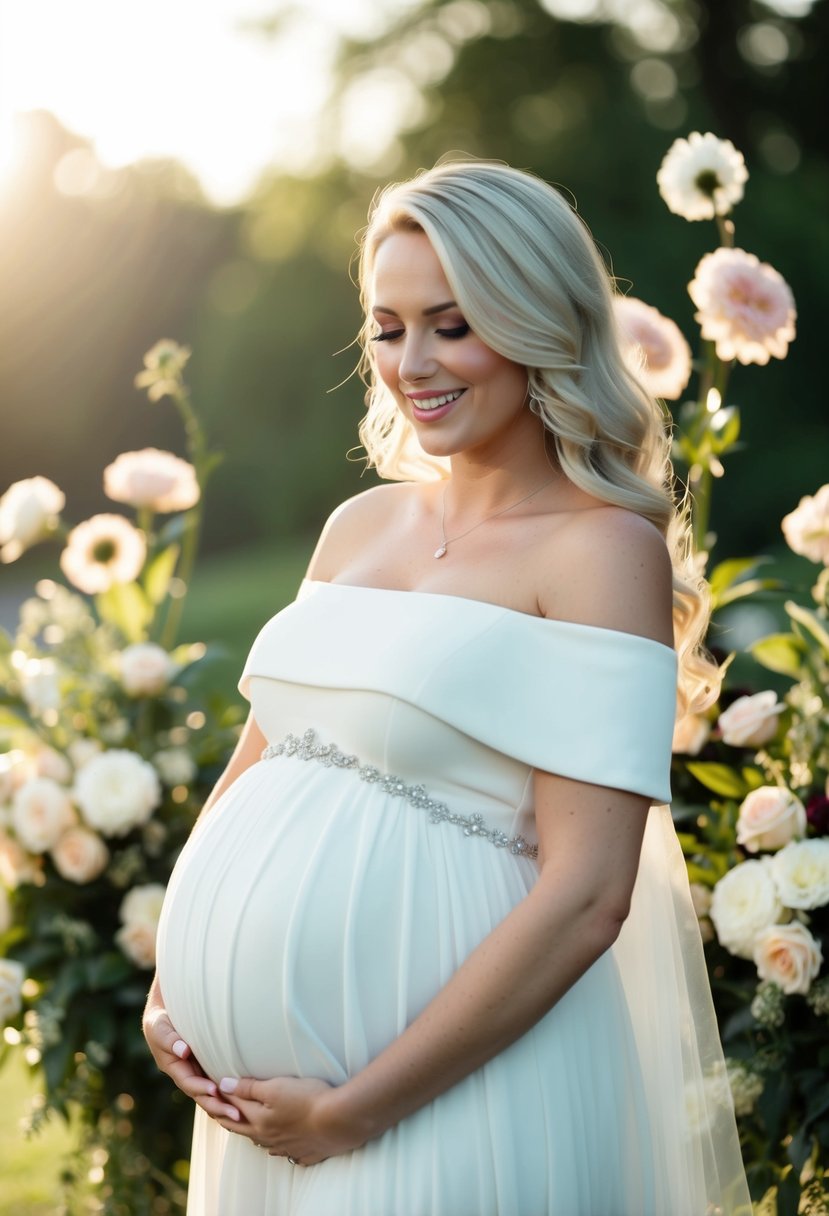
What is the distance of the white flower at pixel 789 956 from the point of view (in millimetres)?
2637

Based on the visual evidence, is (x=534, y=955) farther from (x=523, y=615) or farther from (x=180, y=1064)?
(x=180, y=1064)

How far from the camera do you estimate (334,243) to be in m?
16.6

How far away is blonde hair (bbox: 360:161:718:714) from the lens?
2.11 meters

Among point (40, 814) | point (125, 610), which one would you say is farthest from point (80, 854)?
point (125, 610)

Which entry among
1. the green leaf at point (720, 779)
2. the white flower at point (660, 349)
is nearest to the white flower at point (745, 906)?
the green leaf at point (720, 779)

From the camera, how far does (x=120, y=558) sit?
12.4 feet

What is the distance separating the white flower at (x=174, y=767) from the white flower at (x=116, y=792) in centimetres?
10

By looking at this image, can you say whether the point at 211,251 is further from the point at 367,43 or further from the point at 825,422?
the point at 825,422

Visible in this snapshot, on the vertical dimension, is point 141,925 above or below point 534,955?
below

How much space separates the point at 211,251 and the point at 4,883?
1673 centimetres

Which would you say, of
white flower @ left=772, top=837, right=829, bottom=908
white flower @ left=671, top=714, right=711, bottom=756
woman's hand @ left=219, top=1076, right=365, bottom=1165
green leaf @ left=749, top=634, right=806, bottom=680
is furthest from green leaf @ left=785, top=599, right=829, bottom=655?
woman's hand @ left=219, top=1076, right=365, bottom=1165

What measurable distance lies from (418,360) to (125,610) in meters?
1.98

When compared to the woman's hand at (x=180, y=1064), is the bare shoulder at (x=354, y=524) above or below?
above

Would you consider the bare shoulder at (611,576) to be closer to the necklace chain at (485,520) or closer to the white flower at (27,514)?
the necklace chain at (485,520)
